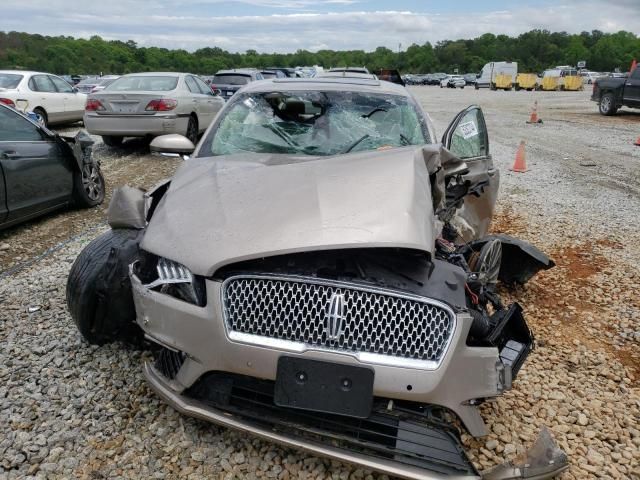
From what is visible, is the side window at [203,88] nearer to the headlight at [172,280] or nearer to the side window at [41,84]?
the side window at [41,84]

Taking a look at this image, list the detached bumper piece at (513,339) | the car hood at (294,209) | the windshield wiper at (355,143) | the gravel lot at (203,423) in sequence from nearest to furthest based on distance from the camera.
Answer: the car hood at (294,209), the gravel lot at (203,423), the detached bumper piece at (513,339), the windshield wiper at (355,143)

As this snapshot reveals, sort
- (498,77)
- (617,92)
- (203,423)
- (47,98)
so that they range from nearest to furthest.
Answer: (203,423) → (47,98) → (617,92) → (498,77)

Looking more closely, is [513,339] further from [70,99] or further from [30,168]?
[70,99]

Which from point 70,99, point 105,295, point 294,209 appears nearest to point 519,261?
point 294,209

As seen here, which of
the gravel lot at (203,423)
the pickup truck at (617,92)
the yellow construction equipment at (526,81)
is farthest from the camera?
the yellow construction equipment at (526,81)

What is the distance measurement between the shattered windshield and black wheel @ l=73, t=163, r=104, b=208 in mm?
3049

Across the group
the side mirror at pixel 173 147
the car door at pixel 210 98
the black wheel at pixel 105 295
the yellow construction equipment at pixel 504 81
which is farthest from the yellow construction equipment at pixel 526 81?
the black wheel at pixel 105 295

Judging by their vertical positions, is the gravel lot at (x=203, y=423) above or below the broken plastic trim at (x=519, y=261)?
below

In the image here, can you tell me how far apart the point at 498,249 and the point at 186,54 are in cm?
9669

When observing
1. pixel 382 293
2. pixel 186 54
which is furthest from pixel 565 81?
pixel 186 54

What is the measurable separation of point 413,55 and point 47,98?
398 feet

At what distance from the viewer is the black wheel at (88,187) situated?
20.6ft

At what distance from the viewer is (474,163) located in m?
3.97

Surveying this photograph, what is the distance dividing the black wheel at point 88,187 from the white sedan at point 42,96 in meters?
6.06
